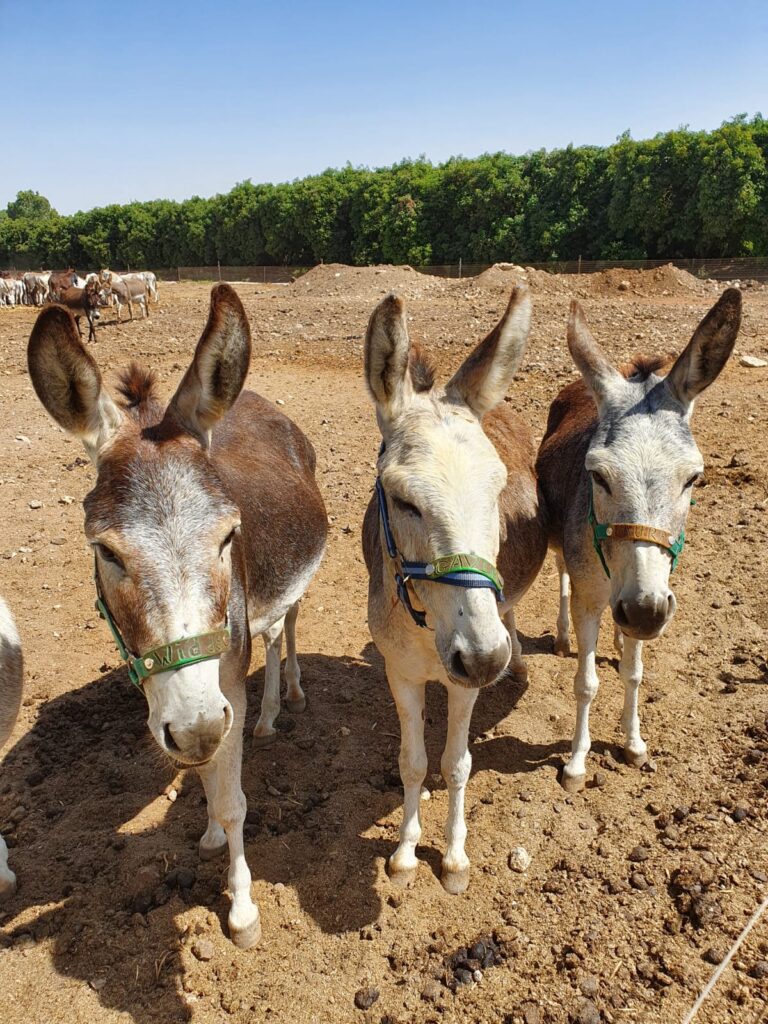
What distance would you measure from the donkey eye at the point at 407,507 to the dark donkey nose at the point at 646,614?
131cm

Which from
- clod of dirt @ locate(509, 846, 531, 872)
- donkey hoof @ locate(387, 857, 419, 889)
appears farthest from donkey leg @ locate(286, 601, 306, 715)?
clod of dirt @ locate(509, 846, 531, 872)

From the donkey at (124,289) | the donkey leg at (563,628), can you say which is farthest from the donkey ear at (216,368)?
the donkey at (124,289)

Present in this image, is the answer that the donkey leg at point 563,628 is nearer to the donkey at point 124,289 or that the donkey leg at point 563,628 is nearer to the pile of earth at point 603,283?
the pile of earth at point 603,283

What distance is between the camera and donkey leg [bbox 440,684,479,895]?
3514 millimetres

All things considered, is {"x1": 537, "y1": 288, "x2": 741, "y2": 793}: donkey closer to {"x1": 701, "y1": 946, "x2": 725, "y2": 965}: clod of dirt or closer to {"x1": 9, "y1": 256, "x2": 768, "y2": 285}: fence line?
{"x1": 701, "y1": 946, "x2": 725, "y2": 965}: clod of dirt

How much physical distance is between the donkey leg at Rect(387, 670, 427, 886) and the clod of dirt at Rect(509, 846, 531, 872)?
22.1 inches

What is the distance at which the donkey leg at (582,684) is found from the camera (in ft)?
13.8

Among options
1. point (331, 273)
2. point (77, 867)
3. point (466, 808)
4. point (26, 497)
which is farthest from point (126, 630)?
point (331, 273)

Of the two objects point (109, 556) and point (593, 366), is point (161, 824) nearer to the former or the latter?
point (109, 556)

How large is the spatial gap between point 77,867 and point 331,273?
27743 millimetres

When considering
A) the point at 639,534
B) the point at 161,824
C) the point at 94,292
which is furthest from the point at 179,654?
the point at 94,292

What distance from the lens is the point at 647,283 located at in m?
24.1

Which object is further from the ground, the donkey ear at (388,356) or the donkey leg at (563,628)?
the donkey ear at (388,356)

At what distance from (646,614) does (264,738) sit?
3080 millimetres
